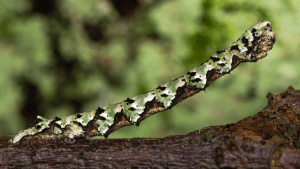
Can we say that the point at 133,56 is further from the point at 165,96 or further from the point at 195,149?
the point at 195,149

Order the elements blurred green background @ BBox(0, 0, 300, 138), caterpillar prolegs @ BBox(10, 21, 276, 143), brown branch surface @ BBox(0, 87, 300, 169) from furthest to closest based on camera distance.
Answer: blurred green background @ BBox(0, 0, 300, 138) < caterpillar prolegs @ BBox(10, 21, 276, 143) < brown branch surface @ BBox(0, 87, 300, 169)

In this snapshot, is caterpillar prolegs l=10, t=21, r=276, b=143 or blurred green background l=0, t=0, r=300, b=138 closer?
caterpillar prolegs l=10, t=21, r=276, b=143

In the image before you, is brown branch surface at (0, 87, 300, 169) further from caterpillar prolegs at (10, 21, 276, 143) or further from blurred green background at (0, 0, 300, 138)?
blurred green background at (0, 0, 300, 138)

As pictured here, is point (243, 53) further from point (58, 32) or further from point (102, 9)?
point (58, 32)

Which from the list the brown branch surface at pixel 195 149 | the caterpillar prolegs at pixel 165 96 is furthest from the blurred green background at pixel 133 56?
the brown branch surface at pixel 195 149

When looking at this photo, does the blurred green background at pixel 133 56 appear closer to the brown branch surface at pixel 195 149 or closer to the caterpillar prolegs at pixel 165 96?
the caterpillar prolegs at pixel 165 96

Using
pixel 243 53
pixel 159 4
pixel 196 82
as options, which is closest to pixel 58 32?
pixel 159 4

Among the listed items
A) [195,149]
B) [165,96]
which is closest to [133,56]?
[165,96]

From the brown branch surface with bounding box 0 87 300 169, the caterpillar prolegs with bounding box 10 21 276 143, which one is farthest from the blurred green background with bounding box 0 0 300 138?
the brown branch surface with bounding box 0 87 300 169
